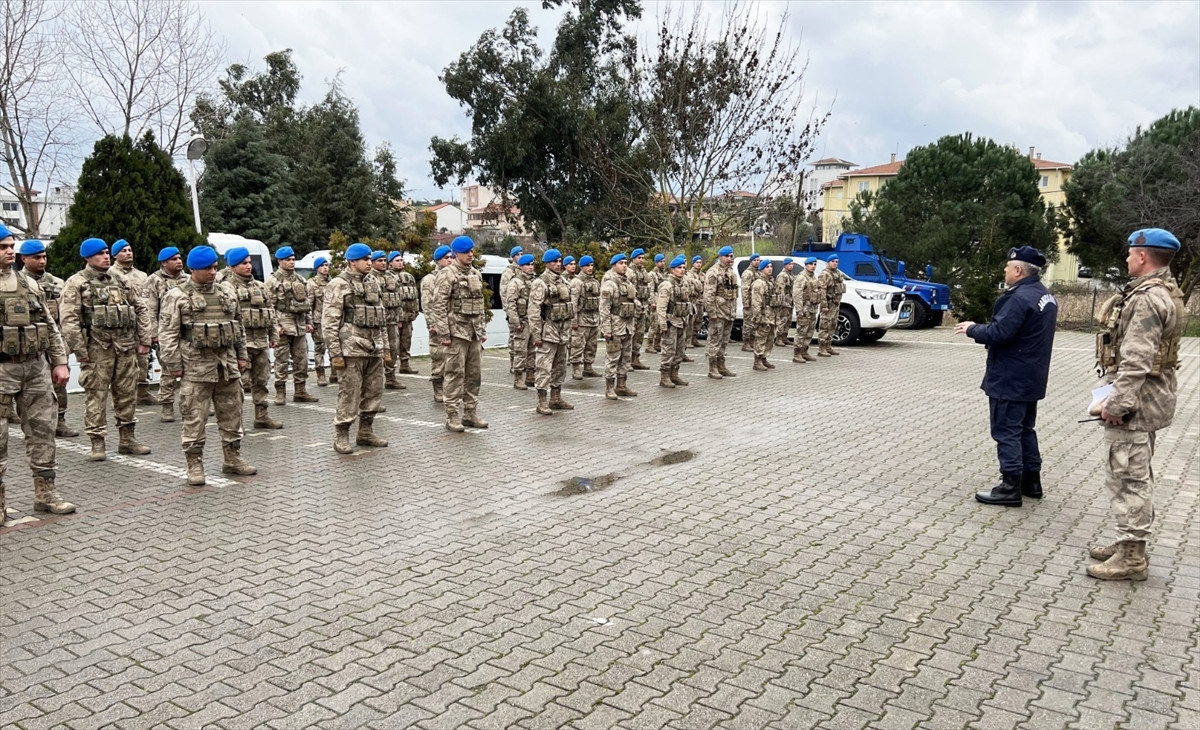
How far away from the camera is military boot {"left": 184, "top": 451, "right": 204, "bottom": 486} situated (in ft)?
22.2

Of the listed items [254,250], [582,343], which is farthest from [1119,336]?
[254,250]

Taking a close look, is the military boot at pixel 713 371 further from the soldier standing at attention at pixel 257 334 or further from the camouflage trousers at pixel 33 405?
the camouflage trousers at pixel 33 405

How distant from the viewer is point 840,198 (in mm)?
80000

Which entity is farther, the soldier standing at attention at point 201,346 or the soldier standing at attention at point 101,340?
the soldier standing at attention at point 101,340

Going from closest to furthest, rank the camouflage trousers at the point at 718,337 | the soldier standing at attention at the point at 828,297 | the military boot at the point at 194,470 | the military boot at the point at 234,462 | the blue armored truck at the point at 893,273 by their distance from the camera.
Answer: the military boot at the point at 194,470
the military boot at the point at 234,462
the camouflage trousers at the point at 718,337
the soldier standing at attention at the point at 828,297
the blue armored truck at the point at 893,273

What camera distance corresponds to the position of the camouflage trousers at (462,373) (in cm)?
880

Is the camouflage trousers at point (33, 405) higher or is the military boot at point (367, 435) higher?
the camouflage trousers at point (33, 405)

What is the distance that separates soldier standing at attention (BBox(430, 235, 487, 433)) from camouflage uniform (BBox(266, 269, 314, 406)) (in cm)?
306

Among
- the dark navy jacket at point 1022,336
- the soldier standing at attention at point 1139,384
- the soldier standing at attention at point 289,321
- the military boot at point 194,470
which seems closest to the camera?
the soldier standing at attention at point 1139,384

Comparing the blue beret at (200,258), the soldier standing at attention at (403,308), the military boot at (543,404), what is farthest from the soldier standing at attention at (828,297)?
the blue beret at (200,258)

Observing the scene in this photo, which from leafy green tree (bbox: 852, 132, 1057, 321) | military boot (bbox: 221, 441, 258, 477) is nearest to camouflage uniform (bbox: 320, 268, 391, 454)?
military boot (bbox: 221, 441, 258, 477)

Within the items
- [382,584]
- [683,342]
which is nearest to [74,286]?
[382,584]

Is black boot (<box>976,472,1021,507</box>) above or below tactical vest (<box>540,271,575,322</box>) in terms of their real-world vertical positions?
below

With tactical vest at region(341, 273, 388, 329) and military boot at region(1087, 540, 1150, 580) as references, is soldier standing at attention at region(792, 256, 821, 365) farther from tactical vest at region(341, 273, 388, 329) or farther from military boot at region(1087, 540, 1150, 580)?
military boot at region(1087, 540, 1150, 580)
